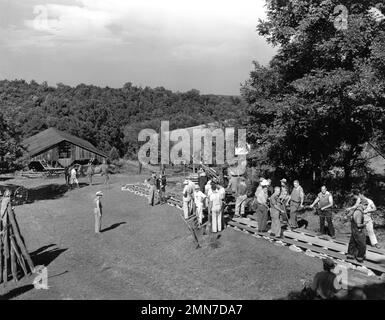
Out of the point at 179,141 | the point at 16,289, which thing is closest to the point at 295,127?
the point at 16,289

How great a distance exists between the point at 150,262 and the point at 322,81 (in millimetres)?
10871

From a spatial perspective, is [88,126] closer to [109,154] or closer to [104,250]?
[109,154]

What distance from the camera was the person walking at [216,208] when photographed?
20.3 m

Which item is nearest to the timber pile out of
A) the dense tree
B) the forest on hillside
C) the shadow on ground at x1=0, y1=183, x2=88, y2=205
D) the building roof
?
the dense tree

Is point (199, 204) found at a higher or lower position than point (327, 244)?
higher

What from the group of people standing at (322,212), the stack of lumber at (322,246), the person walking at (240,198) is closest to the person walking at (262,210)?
the group of people standing at (322,212)

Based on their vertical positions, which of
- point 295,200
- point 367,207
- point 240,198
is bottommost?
point 240,198

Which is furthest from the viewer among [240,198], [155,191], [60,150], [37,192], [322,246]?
[60,150]

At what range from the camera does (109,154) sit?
70438mm

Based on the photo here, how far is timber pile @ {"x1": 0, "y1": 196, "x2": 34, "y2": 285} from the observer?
16328 millimetres

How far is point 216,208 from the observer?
20422 millimetres

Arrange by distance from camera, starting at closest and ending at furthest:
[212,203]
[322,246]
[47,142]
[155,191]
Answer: [322,246]
[212,203]
[155,191]
[47,142]

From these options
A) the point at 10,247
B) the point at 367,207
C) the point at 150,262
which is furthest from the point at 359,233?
the point at 10,247

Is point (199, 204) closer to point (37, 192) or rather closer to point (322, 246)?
point (322, 246)
